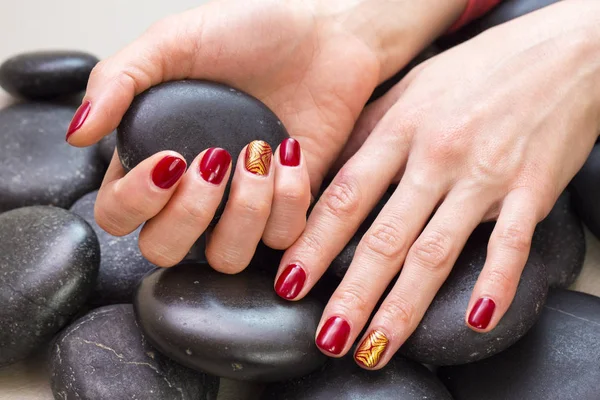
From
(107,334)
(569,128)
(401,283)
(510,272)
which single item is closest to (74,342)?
(107,334)

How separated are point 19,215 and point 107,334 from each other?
20cm

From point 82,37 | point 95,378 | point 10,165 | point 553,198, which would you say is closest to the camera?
point 95,378

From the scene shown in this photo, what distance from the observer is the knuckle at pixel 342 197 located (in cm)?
72

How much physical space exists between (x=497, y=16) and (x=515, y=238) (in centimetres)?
44

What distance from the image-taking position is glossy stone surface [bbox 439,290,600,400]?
2.19ft

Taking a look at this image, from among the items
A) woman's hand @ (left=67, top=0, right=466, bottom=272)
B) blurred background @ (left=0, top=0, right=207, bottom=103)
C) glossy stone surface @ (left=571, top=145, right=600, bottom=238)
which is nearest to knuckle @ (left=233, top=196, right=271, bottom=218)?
woman's hand @ (left=67, top=0, right=466, bottom=272)

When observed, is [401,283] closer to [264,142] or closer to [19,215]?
[264,142]

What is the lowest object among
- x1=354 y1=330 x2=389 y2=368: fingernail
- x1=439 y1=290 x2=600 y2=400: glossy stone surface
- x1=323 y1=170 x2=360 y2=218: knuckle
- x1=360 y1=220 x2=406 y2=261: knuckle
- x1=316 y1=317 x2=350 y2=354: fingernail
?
x1=439 y1=290 x2=600 y2=400: glossy stone surface

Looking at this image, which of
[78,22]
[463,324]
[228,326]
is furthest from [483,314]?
[78,22]

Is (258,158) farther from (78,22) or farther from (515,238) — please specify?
(78,22)

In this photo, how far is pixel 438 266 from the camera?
0.68 metres

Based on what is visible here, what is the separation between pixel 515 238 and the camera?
0.68 m

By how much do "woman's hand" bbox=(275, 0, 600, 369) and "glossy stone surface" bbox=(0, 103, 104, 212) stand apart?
41 centimetres

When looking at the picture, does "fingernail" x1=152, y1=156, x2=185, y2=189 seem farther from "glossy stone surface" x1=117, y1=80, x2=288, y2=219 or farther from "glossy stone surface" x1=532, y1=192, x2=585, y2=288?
"glossy stone surface" x1=532, y1=192, x2=585, y2=288
